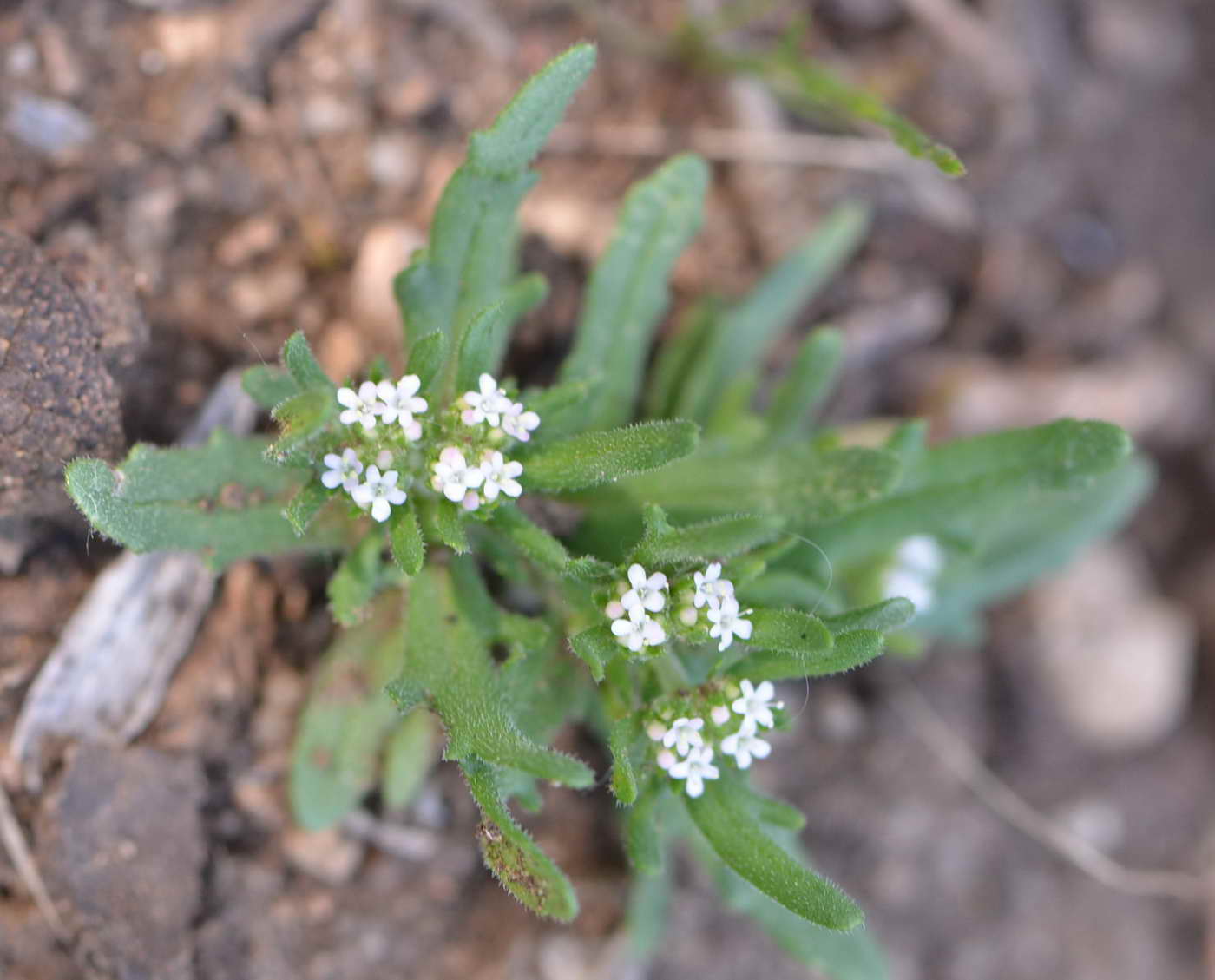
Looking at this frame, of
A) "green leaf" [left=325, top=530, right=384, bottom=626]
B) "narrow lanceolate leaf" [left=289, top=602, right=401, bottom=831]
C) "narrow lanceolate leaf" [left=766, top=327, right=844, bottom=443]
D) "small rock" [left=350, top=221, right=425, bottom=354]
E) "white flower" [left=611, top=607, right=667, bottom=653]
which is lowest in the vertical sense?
"narrow lanceolate leaf" [left=289, top=602, right=401, bottom=831]

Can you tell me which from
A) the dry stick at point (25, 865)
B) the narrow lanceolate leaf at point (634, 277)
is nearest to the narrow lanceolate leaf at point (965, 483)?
the narrow lanceolate leaf at point (634, 277)

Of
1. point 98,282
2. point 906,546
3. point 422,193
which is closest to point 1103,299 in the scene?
point 906,546

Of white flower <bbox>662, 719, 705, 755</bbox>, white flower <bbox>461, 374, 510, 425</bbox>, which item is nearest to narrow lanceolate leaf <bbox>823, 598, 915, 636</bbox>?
white flower <bbox>662, 719, 705, 755</bbox>

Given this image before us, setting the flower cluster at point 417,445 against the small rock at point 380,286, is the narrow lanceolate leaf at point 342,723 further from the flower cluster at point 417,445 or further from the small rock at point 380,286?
the small rock at point 380,286

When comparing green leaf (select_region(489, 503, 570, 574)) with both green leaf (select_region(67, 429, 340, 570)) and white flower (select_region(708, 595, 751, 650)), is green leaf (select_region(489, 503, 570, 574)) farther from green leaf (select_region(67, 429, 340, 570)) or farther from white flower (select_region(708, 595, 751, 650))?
green leaf (select_region(67, 429, 340, 570))

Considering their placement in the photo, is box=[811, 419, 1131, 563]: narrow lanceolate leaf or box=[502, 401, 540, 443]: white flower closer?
box=[502, 401, 540, 443]: white flower

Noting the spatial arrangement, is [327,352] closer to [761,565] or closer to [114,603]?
[114,603]
